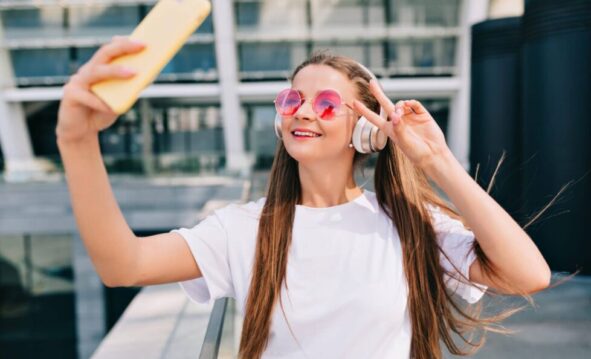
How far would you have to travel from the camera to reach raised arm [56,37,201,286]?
3.45 ft

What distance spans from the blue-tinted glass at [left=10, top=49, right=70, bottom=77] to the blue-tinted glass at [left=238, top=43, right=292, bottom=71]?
313 inches

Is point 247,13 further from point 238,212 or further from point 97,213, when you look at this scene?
point 97,213

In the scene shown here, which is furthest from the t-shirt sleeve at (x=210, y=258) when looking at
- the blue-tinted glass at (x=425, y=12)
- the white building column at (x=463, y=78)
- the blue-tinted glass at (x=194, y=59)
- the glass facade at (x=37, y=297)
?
the blue-tinted glass at (x=425, y=12)

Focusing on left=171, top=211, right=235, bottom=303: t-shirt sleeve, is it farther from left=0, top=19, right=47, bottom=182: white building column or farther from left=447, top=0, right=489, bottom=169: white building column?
left=0, top=19, right=47, bottom=182: white building column

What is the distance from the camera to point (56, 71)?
76.5 ft

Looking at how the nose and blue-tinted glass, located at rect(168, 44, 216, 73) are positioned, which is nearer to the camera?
the nose

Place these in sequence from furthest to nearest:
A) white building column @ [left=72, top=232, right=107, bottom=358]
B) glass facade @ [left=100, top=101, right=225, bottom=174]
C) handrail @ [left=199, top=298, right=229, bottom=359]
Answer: glass facade @ [left=100, top=101, right=225, bottom=174]
white building column @ [left=72, top=232, right=107, bottom=358]
handrail @ [left=199, top=298, right=229, bottom=359]

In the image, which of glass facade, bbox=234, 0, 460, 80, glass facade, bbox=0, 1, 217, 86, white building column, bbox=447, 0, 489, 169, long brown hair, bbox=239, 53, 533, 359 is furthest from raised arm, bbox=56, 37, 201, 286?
glass facade, bbox=0, 1, 217, 86

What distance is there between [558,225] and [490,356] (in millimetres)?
2409

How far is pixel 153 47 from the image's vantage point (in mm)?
1041

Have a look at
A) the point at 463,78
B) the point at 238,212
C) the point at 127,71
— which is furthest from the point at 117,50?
the point at 463,78

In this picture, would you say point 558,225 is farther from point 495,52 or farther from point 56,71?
point 56,71

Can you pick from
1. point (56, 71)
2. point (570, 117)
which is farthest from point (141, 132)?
point (570, 117)

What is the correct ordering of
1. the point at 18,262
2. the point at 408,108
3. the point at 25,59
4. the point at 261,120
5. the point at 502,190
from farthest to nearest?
the point at 261,120 → the point at 25,59 → the point at 18,262 → the point at 502,190 → the point at 408,108
